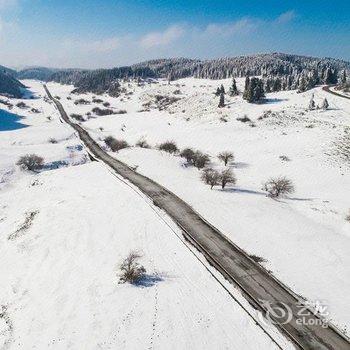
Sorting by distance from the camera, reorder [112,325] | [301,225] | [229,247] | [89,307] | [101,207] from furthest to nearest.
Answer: [101,207] → [301,225] → [229,247] → [89,307] → [112,325]

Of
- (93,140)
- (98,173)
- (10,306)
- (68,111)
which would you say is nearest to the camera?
(10,306)

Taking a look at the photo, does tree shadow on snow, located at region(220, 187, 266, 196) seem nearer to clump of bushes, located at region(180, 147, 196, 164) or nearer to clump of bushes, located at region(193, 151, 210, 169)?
clump of bushes, located at region(193, 151, 210, 169)

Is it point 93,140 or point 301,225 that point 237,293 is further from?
point 93,140

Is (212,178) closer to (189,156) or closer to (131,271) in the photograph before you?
(189,156)

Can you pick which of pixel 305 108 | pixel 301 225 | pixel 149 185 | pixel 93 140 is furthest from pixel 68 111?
pixel 301 225

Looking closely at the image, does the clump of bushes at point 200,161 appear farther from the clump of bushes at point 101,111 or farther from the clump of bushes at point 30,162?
the clump of bushes at point 101,111

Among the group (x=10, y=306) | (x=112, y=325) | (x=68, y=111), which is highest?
(x=112, y=325)

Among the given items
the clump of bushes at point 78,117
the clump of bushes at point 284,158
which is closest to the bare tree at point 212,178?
the clump of bushes at point 284,158

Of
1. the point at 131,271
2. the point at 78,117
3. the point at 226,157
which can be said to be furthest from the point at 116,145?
the point at 78,117
